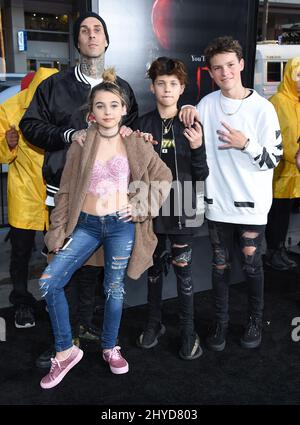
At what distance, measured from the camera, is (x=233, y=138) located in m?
2.79

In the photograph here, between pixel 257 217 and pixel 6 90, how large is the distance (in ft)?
25.3

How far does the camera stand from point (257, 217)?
2994 millimetres

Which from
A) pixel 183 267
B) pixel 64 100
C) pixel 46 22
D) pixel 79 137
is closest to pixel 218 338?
pixel 183 267

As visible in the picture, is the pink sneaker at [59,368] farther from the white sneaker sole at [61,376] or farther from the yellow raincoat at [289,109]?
the yellow raincoat at [289,109]

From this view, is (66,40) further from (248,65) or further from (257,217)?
(257,217)

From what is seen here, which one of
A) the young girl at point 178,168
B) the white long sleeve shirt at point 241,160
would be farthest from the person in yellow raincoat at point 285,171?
the young girl at point 178,168

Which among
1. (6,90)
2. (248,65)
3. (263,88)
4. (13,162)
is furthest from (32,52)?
(13,162)

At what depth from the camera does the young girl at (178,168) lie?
108 inches

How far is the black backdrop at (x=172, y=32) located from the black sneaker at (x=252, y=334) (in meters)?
2.34

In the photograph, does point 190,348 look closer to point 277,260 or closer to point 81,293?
point 81,293

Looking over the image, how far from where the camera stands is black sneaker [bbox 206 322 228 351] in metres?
3.21

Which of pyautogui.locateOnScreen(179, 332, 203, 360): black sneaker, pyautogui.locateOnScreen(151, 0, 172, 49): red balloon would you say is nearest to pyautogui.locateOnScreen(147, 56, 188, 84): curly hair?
pyautogui.locateOnScreen(179, 332, 203, 360): black sneaker

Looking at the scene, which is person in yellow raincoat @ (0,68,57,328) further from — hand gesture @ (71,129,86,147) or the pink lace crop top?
the pink lace crop top

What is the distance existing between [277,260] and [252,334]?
1.67m
